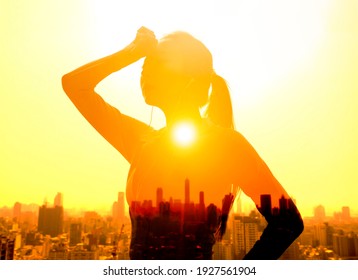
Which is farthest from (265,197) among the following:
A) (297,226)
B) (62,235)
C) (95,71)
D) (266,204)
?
(62,235)

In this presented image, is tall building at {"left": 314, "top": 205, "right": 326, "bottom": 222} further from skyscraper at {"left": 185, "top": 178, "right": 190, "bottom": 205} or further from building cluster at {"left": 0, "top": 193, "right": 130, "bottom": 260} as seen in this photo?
building cluster at {"left": 0, "top": 193, "right": 130, "bottom": 260}

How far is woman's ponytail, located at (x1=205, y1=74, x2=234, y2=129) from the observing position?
1.31 metres

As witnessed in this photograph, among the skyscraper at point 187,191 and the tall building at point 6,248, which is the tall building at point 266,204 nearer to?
the skyscraper at point 187,191

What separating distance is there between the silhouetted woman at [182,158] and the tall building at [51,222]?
0.45 metres

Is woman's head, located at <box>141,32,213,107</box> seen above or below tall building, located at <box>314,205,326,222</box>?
above

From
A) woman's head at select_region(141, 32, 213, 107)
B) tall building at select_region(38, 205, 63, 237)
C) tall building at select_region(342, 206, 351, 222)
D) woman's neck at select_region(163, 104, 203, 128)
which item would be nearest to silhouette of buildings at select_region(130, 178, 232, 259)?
woman's neck at select_region(163, 104, 203, 128)

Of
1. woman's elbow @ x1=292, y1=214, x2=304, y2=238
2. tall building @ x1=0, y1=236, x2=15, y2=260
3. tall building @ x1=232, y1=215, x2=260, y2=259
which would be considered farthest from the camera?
tall building @ x1=0, y1=236, x2=15, y2=260

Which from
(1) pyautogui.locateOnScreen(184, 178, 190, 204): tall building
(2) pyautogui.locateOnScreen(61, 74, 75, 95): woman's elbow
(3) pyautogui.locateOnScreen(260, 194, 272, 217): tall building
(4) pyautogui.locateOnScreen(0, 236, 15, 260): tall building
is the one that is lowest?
(4) pyautogui.locateOnScreen(0, 236, 15, 260): tall building

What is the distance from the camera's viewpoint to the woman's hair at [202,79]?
130cm

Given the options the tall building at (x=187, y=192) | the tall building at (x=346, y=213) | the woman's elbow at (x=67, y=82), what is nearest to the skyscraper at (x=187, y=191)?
the tall building at (x=187, y=192)

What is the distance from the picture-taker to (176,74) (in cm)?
131

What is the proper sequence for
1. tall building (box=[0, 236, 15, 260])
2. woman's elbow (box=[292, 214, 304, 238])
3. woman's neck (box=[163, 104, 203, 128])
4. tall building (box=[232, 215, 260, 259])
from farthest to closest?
1. tall building (box=[0, 236, 15, 260])
2. tall building (box=[232, 215, 260, 259])
3. woman's neck (box=[163, 104, 203, 128])
4. woman's elbow (box=[292, 214, 304, 238])

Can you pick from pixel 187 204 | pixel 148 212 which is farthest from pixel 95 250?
pixel 187 204
